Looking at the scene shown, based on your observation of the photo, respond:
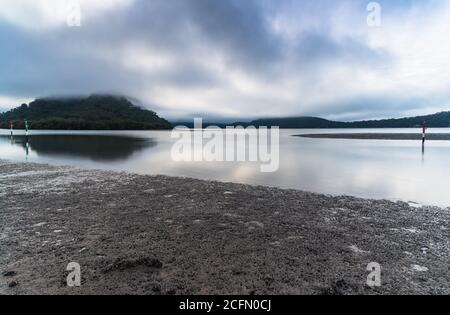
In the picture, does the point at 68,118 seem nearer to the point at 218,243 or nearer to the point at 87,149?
the point at 87,149

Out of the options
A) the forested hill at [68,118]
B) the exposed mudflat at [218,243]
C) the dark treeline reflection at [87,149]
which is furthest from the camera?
the forested hill at [68,118]

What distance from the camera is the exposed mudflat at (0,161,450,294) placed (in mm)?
4344

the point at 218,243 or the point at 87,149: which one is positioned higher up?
the point at 87,149

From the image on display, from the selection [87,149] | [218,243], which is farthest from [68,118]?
[218,243]

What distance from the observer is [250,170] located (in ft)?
59.0

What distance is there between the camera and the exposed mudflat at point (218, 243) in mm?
4344

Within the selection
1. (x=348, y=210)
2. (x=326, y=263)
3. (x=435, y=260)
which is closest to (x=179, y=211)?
(x=326, y=263)

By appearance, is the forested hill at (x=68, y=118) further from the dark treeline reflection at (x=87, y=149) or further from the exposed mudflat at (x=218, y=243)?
the exposed mudflat at (x=218, y=243)

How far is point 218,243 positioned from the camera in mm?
5848

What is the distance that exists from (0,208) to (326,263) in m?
8.96

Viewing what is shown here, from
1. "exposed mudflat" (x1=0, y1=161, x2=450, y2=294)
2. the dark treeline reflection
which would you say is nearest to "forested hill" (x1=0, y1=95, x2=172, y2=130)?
the dark treeline reflection

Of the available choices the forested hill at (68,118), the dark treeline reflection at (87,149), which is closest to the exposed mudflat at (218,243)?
the dark treeline reflection at (87,149)

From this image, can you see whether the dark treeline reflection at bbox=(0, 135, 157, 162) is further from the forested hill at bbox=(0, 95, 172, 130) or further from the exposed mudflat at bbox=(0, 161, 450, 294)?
the forested hill at bbox=(0, 95, 172, 130)

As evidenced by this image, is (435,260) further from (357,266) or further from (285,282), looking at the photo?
(285,282)
